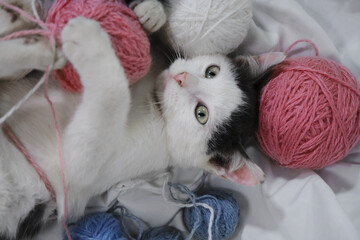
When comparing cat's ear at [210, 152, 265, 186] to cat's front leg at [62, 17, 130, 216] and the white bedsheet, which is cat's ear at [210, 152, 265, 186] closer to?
the white bedsheet

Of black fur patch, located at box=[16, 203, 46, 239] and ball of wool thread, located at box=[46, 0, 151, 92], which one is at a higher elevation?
ball of wool thread, located at box=[46, 0, 151, 92]

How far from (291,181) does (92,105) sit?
773 millimetres

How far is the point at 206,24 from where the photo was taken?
975mm

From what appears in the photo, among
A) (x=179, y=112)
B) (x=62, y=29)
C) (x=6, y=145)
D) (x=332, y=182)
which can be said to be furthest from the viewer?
(x=332, y=182)

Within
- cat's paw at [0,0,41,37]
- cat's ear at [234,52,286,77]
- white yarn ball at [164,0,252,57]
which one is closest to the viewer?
cat's paw at [0,0,41,37]

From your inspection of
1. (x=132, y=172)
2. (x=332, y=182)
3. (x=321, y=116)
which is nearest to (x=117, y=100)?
(x=132, y=172)

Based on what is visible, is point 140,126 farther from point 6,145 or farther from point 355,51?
point 355,51

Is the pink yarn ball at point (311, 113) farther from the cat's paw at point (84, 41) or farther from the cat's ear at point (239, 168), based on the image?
the cat's paw at point (84, 41)

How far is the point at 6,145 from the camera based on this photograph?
876 mm

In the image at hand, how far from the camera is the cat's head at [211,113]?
0.99m

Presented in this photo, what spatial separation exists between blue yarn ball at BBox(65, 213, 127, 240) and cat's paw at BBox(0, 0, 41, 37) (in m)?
0.63

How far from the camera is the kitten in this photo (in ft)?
2.61

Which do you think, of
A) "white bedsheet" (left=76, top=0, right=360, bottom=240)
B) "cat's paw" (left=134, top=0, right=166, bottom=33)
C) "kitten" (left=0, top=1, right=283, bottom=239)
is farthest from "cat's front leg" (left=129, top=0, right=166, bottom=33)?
"white bedsheet" (left=76, top=0, right=360, bottom=240)

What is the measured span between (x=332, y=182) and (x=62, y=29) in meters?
1.04
